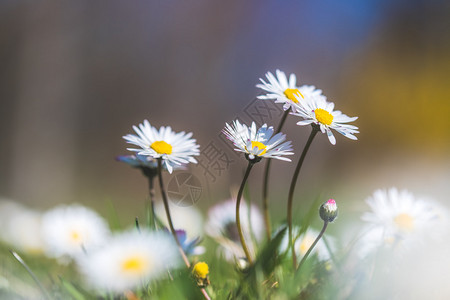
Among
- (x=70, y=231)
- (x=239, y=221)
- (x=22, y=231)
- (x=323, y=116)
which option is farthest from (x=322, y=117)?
(x=22, y=231)

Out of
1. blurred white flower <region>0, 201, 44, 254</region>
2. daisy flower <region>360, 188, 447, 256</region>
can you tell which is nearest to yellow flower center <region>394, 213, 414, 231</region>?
daisy flower <region>360, 188, 447, 256</region>

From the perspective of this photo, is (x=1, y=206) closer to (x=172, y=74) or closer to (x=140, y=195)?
(x=140, y=195)

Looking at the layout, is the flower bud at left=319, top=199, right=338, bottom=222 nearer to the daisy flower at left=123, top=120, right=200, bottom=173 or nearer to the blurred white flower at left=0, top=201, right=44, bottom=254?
the daisy flower at left=123, top=120, right=200, bottom=173

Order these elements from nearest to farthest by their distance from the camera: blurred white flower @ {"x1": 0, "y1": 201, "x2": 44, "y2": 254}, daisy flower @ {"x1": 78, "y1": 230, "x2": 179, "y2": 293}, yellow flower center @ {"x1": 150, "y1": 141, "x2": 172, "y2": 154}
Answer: daisy flower @ {"x1": 78, "y1": 230, "x2": 179, "y2": 293}
yellow flower center @ {"x1": 150, "y1": 141, "x2": 172, "y2": 154}
blurred white flower @ {"x1": 0, "y1": 201, "x2": 44, "y2": 254}

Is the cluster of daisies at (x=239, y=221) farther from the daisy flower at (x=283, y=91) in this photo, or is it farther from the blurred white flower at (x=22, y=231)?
the blurred white flower at (x=22, y=231)

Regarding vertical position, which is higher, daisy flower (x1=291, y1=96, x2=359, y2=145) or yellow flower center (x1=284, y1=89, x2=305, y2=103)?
yellow flower center (x1=284, y1=89, x2=305, y2=103)

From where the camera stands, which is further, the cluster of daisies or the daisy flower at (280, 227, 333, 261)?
the daisy flower at (280, 227, 333, 261)

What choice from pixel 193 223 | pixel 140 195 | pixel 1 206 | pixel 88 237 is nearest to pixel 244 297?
pixel 88 237

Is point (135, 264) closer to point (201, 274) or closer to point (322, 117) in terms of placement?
point (201, 274)
